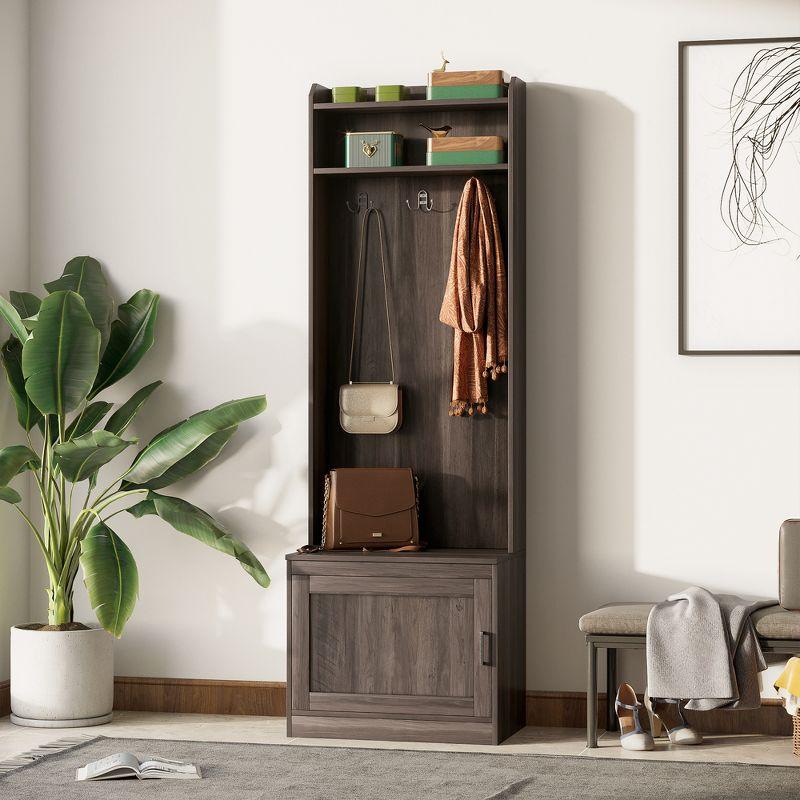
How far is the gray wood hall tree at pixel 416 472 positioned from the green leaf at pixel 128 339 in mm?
656

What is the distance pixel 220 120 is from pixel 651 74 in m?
1.63

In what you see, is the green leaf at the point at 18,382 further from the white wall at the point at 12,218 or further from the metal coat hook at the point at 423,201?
the metal coat hook at the point at 423,201

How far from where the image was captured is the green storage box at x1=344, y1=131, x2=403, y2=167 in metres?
4.68

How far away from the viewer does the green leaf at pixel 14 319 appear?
454 centimetres

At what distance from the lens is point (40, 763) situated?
4.05 meters

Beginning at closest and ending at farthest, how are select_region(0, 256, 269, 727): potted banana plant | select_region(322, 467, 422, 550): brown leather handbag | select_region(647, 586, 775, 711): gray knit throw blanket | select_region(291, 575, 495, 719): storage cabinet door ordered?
select_region(647, 586, 775, 711): gray knit throw blanket
select_region(291, 575, 495, 719): storage cabinet door
select_region(0, 256, 269, 727): potted banana plant
select_region(322, 467, 422, 550): brown leather handbag

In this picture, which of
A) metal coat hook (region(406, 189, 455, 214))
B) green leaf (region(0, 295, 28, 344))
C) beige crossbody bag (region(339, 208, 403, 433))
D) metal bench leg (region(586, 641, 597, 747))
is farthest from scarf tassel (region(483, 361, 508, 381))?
green leaf (region(0, 295, 28, 344))

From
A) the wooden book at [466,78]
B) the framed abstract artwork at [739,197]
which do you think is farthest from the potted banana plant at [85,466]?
the framed abstract artwork at [739,197]

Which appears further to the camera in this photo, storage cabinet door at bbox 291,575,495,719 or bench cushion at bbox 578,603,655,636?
storage cabinet door at bbox 291,575,495,719

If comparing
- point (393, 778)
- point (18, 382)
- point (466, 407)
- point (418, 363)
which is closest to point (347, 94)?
point (418, 363)

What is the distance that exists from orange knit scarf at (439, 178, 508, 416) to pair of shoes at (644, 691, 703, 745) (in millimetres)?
1201

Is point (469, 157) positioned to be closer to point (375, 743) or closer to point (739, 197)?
point (739, 197)

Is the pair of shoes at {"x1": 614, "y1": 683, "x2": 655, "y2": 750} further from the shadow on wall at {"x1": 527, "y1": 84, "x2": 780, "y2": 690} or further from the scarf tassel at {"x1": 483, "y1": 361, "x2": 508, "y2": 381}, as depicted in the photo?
the scarf tassel at {"x1": 483, "y1": 361, "x2": 508, "y2": 381}

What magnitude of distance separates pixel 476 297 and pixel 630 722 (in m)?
1.54
